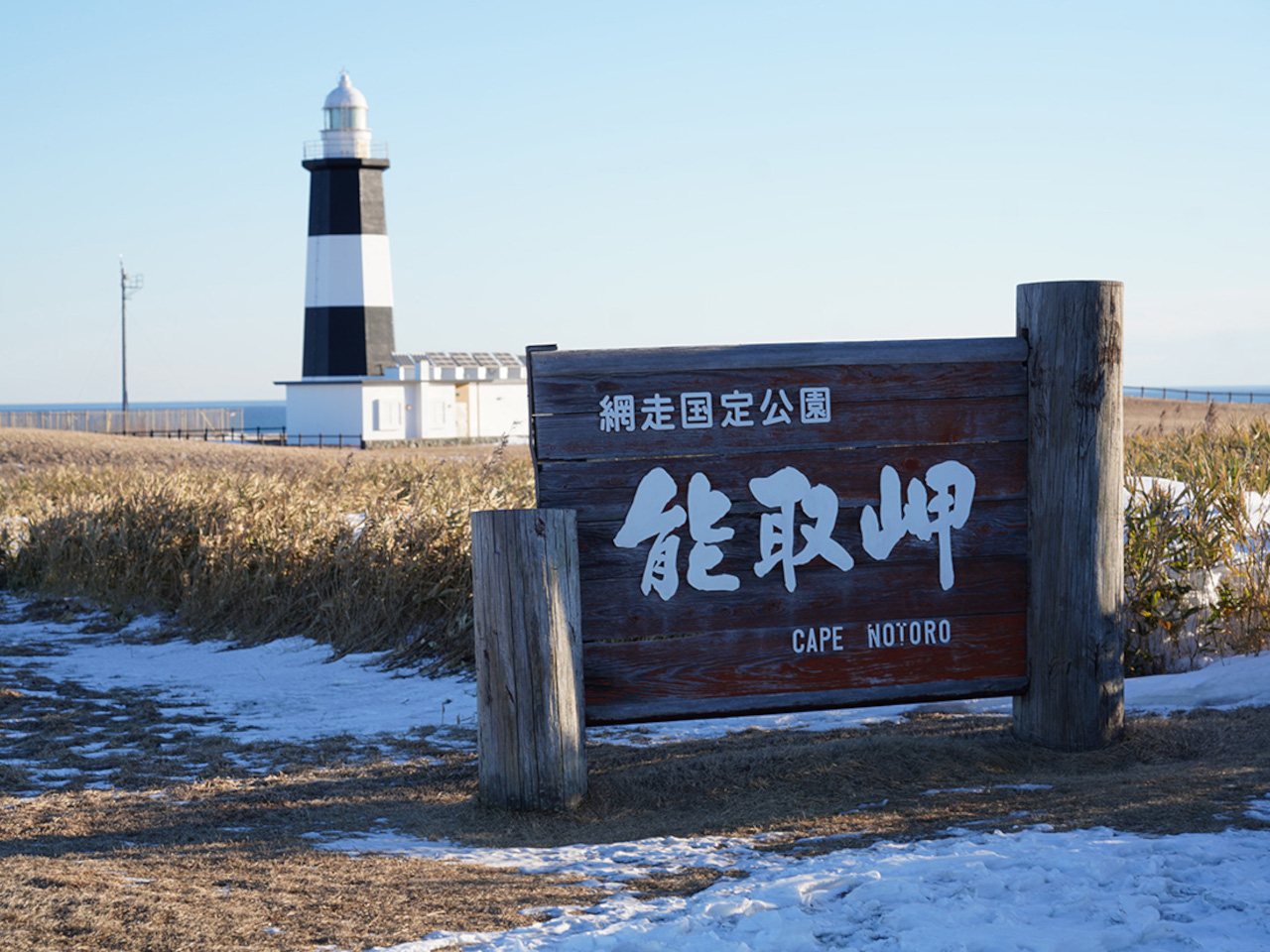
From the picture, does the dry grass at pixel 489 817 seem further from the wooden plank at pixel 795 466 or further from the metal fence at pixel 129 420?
the metal fence at pixel 129 420

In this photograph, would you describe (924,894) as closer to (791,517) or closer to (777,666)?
(777,666)

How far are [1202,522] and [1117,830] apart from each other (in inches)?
146

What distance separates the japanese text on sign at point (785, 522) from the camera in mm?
4457

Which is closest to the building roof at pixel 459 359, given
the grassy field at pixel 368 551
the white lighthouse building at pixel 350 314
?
the white lighthouse building at pixel 350 314

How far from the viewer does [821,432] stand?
461 centimetres

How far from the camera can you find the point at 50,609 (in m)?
9.91

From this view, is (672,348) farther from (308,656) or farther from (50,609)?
(50,609)

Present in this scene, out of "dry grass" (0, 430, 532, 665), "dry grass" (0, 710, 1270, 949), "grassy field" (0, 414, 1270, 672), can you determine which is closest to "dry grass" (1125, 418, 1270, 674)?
"grassy field" (0, 414, 1270, 672)

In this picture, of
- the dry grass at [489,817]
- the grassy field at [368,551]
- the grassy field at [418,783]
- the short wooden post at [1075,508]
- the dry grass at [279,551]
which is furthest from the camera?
the dry grass at [279,551]

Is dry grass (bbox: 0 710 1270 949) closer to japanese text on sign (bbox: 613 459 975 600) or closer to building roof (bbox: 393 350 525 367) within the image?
japanese text on sign (bbox: 613 459 975 600)

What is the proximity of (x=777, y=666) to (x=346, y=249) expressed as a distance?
3348cm

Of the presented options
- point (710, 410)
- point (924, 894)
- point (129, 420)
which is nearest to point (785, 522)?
point (710, 410)

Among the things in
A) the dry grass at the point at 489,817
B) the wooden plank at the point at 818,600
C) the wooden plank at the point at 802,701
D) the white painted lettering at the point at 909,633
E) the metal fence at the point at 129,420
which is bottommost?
→ the dry grass at the point at 489,817

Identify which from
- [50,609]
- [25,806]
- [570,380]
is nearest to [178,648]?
[50,609]
